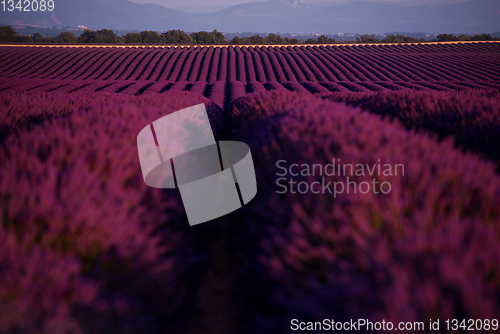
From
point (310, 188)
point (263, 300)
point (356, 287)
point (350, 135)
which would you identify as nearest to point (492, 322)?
point (356, 287)

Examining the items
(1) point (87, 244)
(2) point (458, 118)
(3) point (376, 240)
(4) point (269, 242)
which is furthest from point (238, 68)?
(3) point (376, 240)

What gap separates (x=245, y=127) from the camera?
4.73 m

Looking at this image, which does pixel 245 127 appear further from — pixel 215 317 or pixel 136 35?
pixel 136 35

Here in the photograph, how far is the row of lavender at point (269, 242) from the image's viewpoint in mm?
1077

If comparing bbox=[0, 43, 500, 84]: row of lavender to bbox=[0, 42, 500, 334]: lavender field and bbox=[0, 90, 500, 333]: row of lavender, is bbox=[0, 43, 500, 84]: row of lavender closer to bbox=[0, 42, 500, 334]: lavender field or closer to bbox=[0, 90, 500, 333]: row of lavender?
bbox=[0, 42, 500, 334]: lavender field

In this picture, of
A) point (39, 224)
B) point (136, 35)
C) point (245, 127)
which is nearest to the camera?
point (39, 224)

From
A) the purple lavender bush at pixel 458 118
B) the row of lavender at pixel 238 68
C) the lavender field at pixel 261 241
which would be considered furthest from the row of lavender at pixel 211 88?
the lavender field at pixel 261 241

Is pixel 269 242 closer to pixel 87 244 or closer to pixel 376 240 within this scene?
pixel 376 240

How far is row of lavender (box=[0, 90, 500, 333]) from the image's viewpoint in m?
1.08

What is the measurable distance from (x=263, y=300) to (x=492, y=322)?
1.33 m

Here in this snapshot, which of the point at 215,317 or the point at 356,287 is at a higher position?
the point at 356,287

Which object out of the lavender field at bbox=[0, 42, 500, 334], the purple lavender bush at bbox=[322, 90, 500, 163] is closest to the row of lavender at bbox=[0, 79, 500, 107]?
the purple lavender bush at bbox=[322, 90, 500, 163]

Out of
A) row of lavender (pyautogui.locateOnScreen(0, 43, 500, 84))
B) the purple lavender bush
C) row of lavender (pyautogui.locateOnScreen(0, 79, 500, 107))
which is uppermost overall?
row of lavender (pyautogui.locateOnScreen(0, 43, 500, 84))

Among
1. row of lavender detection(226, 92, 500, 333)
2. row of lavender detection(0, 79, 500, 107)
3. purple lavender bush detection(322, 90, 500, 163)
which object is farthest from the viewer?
row of lavender detection(0, 79, 500, 107)
